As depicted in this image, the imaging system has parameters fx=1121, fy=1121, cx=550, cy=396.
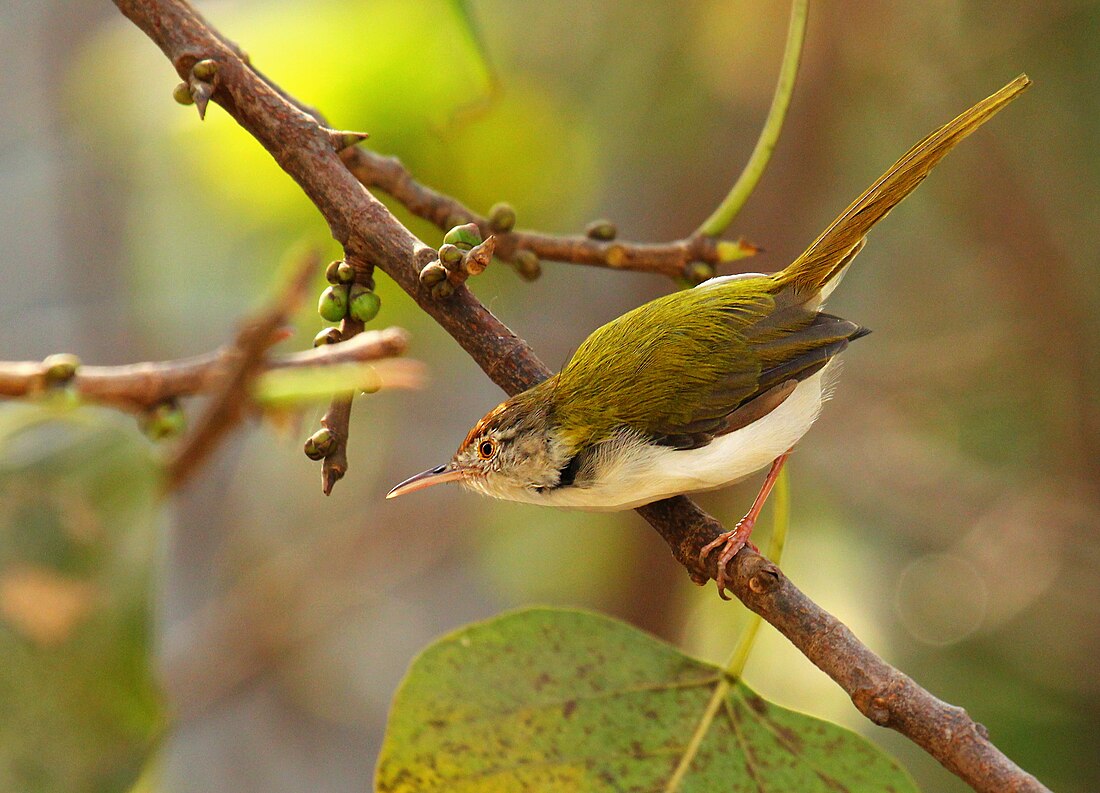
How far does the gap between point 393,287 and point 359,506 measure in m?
2.11

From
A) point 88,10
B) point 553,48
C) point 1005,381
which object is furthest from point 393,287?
point 88,10

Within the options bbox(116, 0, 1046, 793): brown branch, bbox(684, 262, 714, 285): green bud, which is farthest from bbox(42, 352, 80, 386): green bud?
bbox(684, 262, 714, 285): green bud

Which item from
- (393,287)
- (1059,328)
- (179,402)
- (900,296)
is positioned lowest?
(179,402)

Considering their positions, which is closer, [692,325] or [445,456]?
[692,325]

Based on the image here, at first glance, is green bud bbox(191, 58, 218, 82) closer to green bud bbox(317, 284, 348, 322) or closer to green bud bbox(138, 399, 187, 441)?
green bud bbox(317, 284, 348, 322)

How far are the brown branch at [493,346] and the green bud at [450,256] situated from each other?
0.05 meters

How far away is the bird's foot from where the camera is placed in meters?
1.39

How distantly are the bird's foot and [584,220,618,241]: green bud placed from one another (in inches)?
19.4

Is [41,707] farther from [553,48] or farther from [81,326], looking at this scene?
[81,326]

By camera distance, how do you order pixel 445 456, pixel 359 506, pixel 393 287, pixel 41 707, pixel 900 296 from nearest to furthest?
pixel 41 707, pixel 393 287, pixel 900 296, pixel 359 506, pixel 445 456

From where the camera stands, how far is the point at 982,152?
3.49 m

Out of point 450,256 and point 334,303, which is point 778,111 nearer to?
point 450,256

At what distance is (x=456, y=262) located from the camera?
1.27 meters

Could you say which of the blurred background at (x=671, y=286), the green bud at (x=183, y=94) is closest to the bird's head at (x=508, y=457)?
the green bud at (x=183, y=94)
